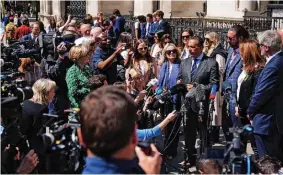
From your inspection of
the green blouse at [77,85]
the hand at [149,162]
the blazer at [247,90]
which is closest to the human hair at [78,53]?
the green blouse at [77,85]

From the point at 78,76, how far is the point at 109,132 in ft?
14.3

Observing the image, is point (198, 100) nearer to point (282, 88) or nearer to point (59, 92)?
→ point (282, 88)

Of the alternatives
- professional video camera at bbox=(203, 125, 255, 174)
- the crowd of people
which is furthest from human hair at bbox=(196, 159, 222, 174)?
professional video camera at bbox=(203, 125, 255, 174)

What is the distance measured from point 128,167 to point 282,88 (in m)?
3.93

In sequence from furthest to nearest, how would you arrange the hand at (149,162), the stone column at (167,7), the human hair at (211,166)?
the stone column at (167,7), the human hair at (211,166), the hand at (149,162)

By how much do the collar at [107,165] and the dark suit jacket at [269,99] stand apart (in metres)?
3.77

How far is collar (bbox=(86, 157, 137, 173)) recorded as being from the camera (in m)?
2.39

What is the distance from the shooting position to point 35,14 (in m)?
37.0

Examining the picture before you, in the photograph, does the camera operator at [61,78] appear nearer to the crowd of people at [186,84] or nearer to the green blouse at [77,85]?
the crowd of people at [186,84]

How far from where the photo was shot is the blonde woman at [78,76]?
257 inches

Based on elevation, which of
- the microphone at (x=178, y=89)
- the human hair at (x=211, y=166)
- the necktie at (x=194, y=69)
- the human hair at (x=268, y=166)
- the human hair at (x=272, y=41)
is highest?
the human hair at (x=272, y=41)

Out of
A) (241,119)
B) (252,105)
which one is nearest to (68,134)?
(252,105)

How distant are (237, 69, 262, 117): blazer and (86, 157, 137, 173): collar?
4279mm

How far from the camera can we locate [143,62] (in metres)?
7.95
